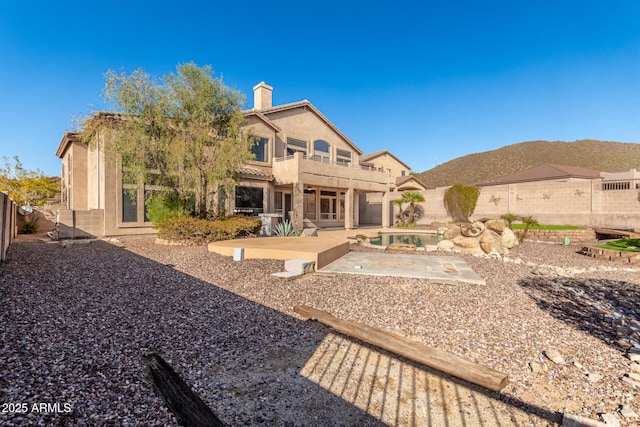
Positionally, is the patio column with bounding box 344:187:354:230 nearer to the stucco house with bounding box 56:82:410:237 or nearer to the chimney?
the stucco house with bounding box 56:82:410:237

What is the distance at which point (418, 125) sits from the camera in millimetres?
36219

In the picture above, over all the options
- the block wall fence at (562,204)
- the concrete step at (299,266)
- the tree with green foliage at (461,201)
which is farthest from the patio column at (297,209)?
the block wall fence at (562,204)

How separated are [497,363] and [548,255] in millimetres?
11120

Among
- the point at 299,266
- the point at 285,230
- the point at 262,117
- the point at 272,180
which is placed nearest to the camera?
the point at 299,266

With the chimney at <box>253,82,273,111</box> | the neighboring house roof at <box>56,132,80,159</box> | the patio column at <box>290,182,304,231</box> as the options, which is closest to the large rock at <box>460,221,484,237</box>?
the patio column at <box>290,182,304,231</box>

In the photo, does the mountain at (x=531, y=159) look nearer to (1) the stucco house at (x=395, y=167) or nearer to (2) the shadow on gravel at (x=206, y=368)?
(1) the stucco house at (x=395, y=167)

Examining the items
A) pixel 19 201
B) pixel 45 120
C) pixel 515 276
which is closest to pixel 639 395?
pixel 515 276

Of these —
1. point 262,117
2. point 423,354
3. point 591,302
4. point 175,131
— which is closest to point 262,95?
point 262,117

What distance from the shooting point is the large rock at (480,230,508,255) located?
12677 mm

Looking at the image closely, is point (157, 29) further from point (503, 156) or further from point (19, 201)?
point (503, 156)

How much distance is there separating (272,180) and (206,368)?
Result: 590 inches

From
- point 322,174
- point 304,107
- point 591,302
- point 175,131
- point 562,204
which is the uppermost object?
point 304,107

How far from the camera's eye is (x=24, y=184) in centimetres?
1941

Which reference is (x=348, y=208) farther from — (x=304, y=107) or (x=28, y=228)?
(x=28, y=228)
